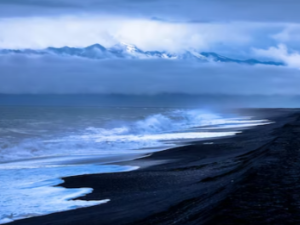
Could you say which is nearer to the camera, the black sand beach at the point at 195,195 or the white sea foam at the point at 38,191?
the black sand beach at the point at 195,195

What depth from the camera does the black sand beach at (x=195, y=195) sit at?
29.0ft

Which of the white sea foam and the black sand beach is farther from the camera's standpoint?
the white sea foam

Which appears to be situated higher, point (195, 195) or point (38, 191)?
point (38, 191)

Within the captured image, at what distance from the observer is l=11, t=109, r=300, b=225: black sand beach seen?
29.0 feet

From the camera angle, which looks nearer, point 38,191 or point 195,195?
point 195,195

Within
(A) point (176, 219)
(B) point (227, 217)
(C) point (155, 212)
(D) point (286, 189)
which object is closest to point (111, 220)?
(C) point (155, 212)

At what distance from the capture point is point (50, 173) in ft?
62.2

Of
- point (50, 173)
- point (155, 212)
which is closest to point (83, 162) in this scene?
point (50, 173)

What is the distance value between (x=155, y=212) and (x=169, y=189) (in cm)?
320

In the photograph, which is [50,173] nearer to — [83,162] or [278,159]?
[83,162]

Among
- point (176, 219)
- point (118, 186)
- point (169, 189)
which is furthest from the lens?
point (118, 186)

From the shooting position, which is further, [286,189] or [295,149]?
[295,149]

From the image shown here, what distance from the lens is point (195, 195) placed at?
12.0 m

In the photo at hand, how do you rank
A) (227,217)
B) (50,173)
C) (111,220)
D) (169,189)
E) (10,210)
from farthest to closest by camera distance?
(50,173)
(169,189)
(10,210)
(111,220)
(227,217)
